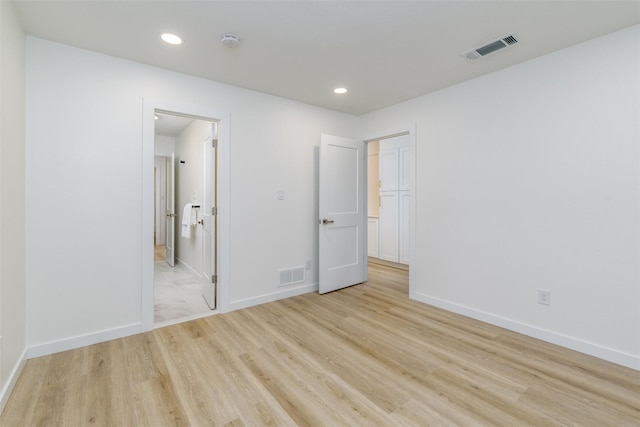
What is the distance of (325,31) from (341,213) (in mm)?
2270

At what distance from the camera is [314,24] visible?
212cm

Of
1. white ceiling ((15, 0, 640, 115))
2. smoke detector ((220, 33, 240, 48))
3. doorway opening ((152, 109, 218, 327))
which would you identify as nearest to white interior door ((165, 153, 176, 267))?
doorway opening ((152, 109, 218, 327))

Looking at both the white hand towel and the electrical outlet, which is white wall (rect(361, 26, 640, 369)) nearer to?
the electrical outlet

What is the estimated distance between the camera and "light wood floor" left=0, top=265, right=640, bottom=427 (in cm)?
167

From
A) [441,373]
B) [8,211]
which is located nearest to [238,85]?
[8,211]

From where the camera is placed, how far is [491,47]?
242 centimetres

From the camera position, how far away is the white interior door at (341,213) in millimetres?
3824

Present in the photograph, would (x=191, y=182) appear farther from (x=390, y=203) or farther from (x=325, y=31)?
(x=390, y=203)

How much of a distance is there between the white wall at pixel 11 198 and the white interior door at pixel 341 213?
2.70m

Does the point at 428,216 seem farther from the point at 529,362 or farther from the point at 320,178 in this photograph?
the point at 529,362

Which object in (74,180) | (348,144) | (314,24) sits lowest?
(74,180)

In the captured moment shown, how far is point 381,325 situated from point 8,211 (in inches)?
116

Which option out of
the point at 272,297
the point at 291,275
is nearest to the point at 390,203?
the point at 291,275

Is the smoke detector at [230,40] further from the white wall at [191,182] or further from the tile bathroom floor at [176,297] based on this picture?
the tile bathroom floor at [176,297]
